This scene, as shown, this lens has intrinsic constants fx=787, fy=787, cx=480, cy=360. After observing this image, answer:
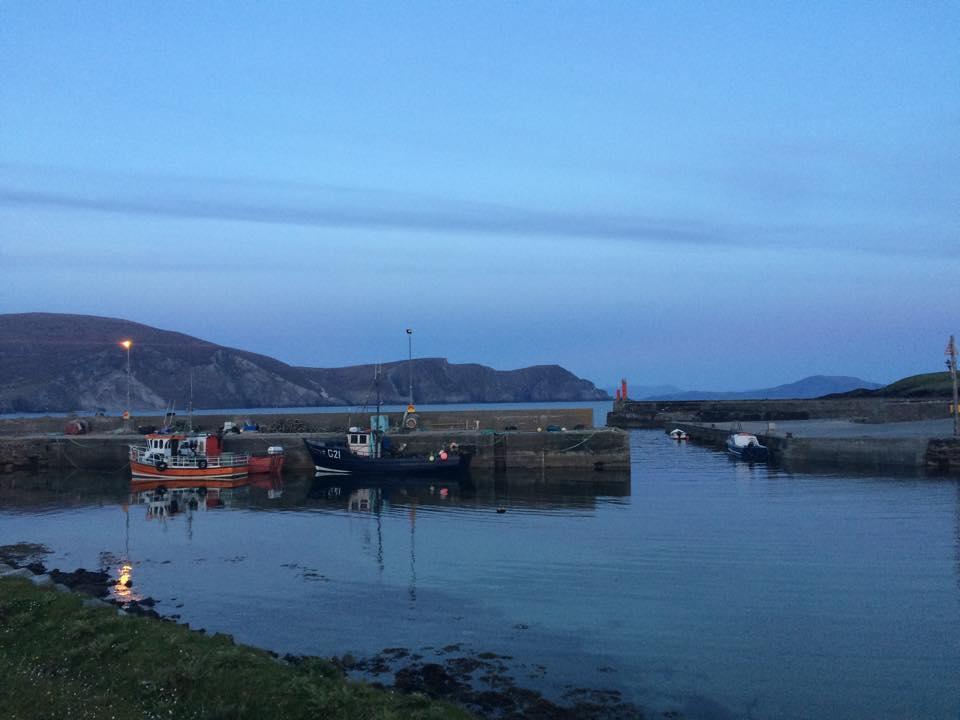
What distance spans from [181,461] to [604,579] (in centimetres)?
3244

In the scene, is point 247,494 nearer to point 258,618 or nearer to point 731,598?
point 258,618

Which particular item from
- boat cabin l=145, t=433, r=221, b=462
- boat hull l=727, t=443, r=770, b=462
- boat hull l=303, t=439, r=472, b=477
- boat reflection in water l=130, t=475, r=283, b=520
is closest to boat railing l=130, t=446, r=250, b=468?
boat cabin l=145, t=433, r=221, b=462

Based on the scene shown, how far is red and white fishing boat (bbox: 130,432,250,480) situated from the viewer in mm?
45625

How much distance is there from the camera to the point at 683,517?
31.8m

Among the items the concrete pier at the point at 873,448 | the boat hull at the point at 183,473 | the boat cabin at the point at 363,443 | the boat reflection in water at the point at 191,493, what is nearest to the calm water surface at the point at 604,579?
the boat reflection in water at the point at 191,493

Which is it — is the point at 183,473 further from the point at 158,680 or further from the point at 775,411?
the point at 775,411

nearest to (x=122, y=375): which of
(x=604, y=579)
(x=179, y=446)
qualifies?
(x=179, y=446)

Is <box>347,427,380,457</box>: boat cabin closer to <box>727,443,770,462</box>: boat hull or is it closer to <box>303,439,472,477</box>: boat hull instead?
<box>303,439,472,477</box>: boat hull

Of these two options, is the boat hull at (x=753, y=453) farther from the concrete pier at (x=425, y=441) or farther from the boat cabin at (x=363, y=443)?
the boat cabin at (x=363, y=443)

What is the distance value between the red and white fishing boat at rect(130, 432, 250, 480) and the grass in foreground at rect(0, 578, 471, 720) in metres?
32.3

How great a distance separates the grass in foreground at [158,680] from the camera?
10.2 metres

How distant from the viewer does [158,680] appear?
1131 centimetres

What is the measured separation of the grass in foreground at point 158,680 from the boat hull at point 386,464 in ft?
104

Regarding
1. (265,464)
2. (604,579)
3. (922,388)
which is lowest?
(604,579)
